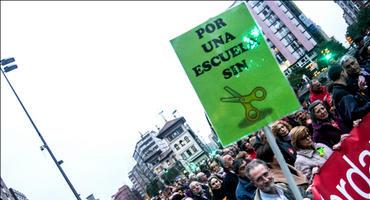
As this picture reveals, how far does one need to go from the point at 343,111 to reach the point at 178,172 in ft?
312

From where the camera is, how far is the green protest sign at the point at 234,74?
3336 millimetres

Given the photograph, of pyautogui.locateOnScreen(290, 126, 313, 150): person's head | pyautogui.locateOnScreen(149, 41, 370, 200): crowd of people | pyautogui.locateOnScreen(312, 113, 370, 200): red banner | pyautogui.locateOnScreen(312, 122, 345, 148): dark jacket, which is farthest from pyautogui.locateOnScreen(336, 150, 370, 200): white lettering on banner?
pyautogui.locateOnScreen(312, 122, 345, 148): dark jacket

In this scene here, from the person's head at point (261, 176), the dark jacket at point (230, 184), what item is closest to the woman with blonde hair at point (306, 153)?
the person's head at point (261, 176)

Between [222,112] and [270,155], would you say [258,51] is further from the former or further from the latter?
[270,155]

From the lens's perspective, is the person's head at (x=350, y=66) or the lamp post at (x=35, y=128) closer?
the person's head at (x=350, y=66)

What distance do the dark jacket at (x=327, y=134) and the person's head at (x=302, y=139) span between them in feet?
2.38

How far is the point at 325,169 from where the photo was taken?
4.54 metres

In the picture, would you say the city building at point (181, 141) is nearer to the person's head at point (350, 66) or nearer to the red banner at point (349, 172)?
the person's head at point (350, 66)

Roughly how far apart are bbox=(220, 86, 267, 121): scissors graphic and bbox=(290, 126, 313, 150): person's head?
7.71 feet

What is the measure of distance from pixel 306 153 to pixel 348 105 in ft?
2.52

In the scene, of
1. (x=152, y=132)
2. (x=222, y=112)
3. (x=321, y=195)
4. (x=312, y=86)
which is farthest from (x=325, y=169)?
(x=152, y=132)

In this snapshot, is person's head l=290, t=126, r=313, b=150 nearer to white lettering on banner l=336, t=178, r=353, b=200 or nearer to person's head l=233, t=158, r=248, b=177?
person's head l=233, t=158, r=248, b=177

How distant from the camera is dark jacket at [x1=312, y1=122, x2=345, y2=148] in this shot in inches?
241

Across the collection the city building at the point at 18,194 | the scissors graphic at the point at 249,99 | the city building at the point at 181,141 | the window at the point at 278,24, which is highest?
the window at the point at 278,24
